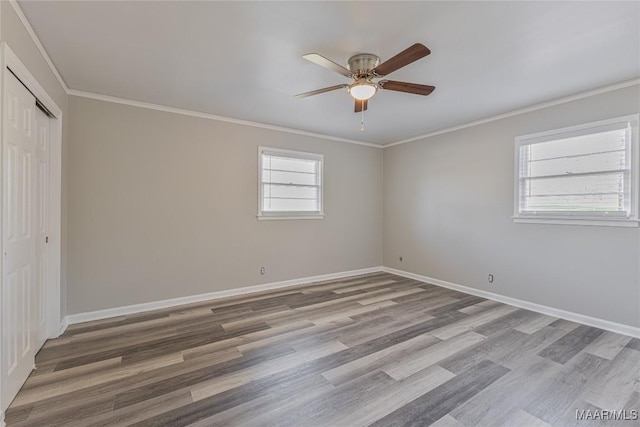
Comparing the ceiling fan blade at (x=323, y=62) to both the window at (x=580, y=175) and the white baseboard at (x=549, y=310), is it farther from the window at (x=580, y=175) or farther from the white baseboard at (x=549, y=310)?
the white baseboard at (x=549, y=310)

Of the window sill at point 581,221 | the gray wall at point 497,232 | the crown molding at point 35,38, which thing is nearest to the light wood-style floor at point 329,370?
the gray wall at point 497,232

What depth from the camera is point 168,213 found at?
12.4 feet

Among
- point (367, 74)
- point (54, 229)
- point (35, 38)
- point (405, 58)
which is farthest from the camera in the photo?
point (54, 229)

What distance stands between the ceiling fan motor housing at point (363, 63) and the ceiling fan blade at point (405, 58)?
5.7 inches

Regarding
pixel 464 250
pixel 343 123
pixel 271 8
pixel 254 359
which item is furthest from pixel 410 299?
pixel 271 8

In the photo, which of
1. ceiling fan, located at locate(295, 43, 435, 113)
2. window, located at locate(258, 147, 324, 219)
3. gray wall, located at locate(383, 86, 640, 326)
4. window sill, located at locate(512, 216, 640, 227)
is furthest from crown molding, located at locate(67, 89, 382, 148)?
window sill, located at locate(512, 216, 640, 227)

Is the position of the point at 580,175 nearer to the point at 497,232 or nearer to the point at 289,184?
the point at 497,232

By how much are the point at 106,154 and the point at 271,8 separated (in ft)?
9.14

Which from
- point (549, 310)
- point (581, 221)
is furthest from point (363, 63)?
point (549, 310)

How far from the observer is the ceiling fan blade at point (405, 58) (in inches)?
75.5

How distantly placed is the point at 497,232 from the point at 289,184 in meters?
3.26

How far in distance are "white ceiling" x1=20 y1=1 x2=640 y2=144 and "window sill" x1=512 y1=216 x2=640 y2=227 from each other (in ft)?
4.80

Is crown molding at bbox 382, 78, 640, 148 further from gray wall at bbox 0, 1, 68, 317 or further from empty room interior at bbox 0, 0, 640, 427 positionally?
gray wall at bbox 0, 1, 68, 317

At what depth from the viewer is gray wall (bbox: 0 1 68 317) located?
5.91ft
